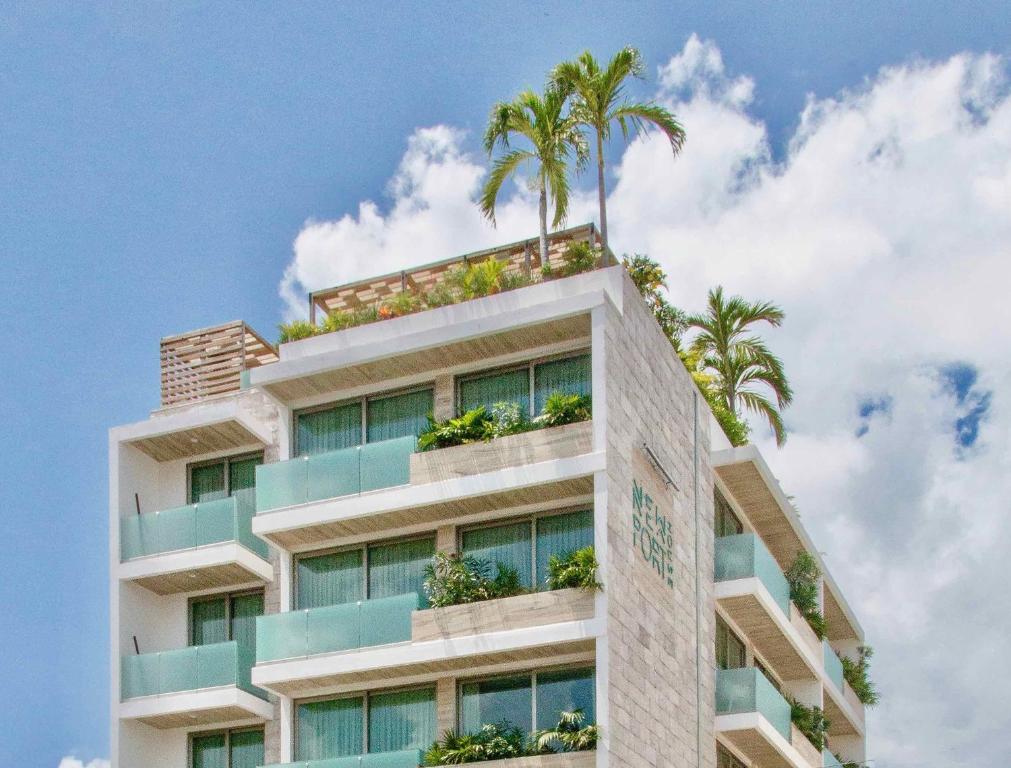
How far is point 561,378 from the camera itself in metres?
34.0

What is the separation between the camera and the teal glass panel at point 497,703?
32344mm

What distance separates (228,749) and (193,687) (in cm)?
168

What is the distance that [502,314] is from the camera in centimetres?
3366

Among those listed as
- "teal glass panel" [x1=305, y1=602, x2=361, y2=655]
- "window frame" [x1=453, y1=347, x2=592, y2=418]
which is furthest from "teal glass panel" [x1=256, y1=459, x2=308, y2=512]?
"window frame" [x1=453, y1=347, x2=592, y2=418]

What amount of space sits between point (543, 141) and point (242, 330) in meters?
8.00

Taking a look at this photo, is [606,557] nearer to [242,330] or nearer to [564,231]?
[564,231]

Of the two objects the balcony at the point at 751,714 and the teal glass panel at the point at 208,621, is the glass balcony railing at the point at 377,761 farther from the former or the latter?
the balcony at the point at 751,714

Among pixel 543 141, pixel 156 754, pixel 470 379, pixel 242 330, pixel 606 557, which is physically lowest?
pixel 156 754

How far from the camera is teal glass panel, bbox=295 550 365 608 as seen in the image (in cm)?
3516

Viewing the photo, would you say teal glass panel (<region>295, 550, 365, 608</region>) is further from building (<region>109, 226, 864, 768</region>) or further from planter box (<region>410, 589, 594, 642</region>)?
planter box (<region>410, 589, 594, 642</region>)

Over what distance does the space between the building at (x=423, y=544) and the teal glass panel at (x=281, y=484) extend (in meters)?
0.06

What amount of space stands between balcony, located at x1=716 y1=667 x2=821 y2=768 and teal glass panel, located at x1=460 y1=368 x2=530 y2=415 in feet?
25.7

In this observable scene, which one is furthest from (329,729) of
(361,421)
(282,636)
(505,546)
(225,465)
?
(225,465)

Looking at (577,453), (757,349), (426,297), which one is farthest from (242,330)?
(757,349)
